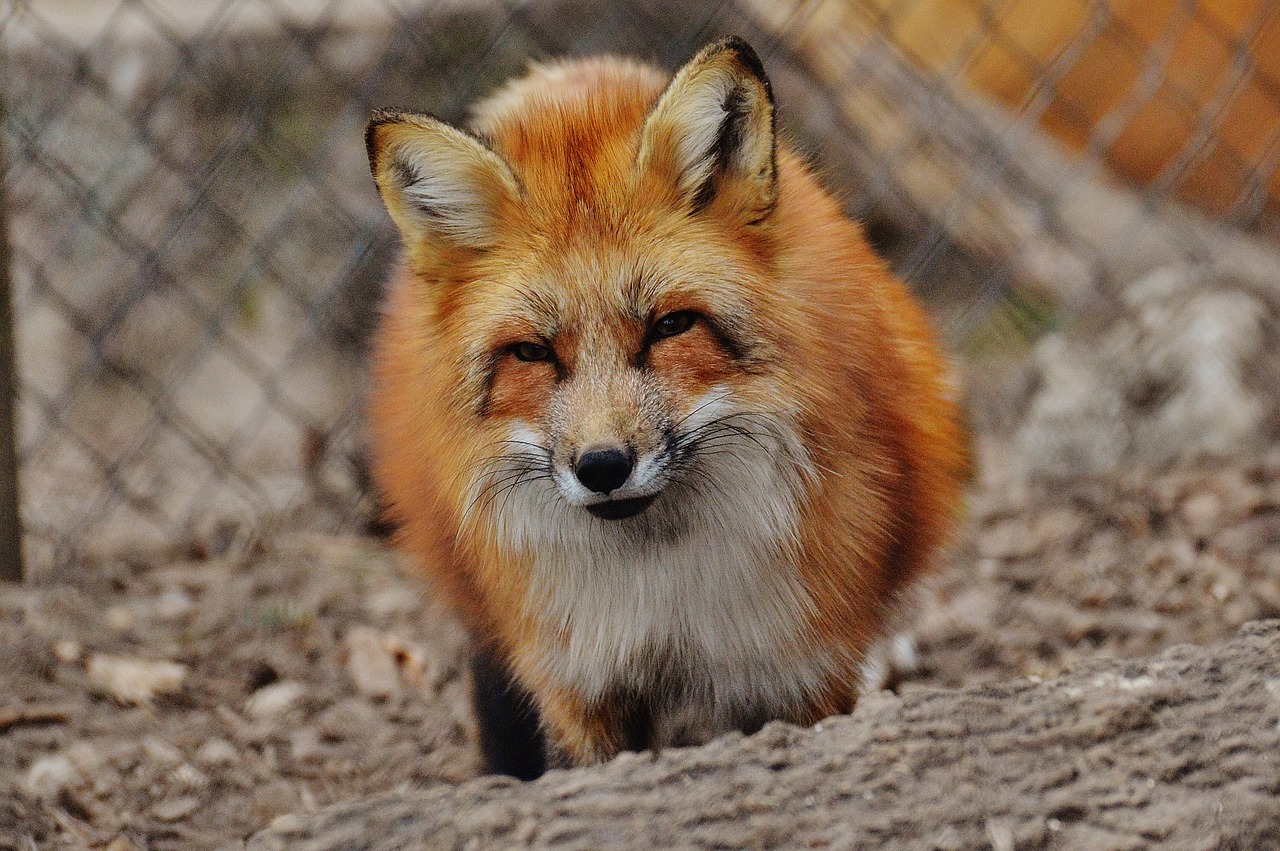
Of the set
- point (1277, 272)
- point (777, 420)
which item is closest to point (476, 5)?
point (777, 420)

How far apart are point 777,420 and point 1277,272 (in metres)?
3.75

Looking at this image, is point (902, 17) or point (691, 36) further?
point (902, 17)

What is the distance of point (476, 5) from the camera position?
4.89 meters

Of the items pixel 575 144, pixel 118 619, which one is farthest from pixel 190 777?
pixel 575 144

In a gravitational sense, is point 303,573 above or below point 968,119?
below

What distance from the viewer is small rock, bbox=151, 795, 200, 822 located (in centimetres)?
279

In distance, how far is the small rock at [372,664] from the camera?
357cm

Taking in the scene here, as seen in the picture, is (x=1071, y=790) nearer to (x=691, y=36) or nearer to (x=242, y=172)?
(x=691, y=36)

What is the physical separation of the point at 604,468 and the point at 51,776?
1663mm

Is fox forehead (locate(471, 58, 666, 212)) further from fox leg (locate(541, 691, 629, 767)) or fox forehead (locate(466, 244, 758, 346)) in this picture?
fox leg (locate(541, 691, 629, 767))

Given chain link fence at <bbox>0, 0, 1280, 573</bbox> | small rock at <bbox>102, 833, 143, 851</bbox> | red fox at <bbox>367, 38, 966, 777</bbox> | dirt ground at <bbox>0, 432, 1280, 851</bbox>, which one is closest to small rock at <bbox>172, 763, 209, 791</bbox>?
dirt ground at <bbox>0, 432, 1280, 851</bbox>

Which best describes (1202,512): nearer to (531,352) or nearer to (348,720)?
(531,352)

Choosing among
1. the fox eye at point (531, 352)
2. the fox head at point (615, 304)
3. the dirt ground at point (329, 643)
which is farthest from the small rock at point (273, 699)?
the fox eye at point (531, 352)

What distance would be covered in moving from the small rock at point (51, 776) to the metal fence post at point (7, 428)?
1.18 meters
